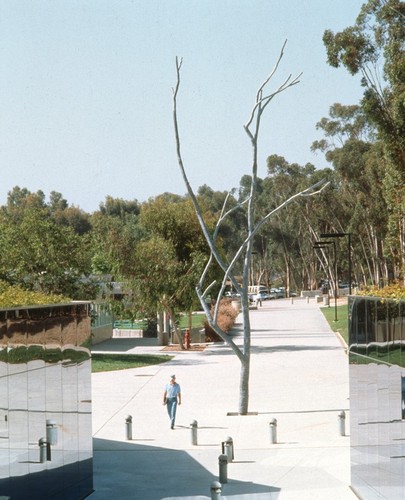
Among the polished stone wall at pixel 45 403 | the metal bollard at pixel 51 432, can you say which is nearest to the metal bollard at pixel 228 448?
the polished stone wall at pixel 45 403

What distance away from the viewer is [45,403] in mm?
16875

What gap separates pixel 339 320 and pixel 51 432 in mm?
60117

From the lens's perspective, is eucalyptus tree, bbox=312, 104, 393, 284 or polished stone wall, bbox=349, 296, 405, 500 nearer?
polished stone wall, bbox=349, 296, 405, 500

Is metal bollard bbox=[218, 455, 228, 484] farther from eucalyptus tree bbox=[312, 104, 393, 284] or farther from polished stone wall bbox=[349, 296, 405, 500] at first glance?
eucalyptus tree bbox=[312, 104, 393, 284]

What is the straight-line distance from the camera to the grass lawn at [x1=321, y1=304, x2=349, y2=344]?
63.5 metres

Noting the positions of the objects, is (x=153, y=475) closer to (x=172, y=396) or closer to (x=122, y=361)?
(x=172, y=396)

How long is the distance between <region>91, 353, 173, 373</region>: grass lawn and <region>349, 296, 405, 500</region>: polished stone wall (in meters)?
25.0

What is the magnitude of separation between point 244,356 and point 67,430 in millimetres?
12917

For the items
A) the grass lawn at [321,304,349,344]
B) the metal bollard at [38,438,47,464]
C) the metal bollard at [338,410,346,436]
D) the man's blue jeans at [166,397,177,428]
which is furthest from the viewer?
the grass lawn at [321,304,349,344]

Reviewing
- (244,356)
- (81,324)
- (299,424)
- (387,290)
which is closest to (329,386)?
(244,356)

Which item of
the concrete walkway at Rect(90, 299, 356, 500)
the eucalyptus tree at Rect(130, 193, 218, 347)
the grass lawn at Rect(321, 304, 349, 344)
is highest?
the eucalyptus tree at Rect(130, 193, 218, 347)

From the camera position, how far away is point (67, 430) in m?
18.2

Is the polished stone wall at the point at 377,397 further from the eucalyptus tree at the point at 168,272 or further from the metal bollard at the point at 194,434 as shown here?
the eucalyptus tree at the point at 168,272

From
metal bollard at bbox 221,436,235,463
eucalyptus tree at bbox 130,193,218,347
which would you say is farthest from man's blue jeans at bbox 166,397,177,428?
eucalyptus tree at bbox 130,193,218,347
